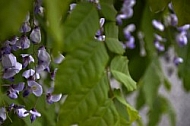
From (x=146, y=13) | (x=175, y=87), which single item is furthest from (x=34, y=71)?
(x=175, y=87)

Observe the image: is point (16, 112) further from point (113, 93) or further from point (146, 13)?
point (146, 13)

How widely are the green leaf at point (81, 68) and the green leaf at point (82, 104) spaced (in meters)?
0.01

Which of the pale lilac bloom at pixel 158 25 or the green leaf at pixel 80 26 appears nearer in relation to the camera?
the green leaf at pixel 80 26

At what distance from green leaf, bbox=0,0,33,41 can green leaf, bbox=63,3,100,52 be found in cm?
9

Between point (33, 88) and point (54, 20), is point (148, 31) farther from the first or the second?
point (54, 20)

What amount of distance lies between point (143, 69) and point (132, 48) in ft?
0.17

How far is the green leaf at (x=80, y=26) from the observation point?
1.05 feet

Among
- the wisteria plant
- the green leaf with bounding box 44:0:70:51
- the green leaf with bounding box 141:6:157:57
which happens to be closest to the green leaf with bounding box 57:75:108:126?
the wisteria plant

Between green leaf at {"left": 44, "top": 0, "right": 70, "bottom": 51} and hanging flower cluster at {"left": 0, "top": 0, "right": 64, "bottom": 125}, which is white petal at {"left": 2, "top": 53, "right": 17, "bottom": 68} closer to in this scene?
hanging flower cluster at {"left": 0, "top": 0, "right": 64, "bottom": 125}

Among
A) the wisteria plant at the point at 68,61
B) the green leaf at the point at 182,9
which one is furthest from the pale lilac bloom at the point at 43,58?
the green leaf at the point at 182,9

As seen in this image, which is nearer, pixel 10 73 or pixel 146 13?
pixel 10 73

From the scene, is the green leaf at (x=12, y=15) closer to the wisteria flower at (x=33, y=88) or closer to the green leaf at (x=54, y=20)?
the green leaf at (x=54, y=20)

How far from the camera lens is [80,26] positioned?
0.33m

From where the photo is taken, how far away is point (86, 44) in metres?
0.35
